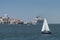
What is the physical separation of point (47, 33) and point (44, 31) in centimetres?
138

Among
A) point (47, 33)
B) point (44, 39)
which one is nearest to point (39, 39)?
point (44, 39)

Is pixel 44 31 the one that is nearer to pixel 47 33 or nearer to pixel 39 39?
pixel 47 33

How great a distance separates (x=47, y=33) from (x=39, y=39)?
16814mm

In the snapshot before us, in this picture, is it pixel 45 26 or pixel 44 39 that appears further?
pixel 45 26

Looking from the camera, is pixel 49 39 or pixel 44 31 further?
pixel 44 31

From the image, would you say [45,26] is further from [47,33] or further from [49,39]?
[49,39]

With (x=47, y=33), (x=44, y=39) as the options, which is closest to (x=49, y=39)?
(x=44, y=39)

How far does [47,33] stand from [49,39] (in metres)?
16.5

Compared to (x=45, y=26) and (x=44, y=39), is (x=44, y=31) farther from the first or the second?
(x=44, y=39)

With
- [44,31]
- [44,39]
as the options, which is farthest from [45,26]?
[44,39]

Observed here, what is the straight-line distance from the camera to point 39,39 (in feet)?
272

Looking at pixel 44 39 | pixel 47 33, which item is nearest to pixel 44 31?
pixel 47 33

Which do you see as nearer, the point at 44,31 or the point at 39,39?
the point at 39,39

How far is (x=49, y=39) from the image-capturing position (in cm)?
8294
